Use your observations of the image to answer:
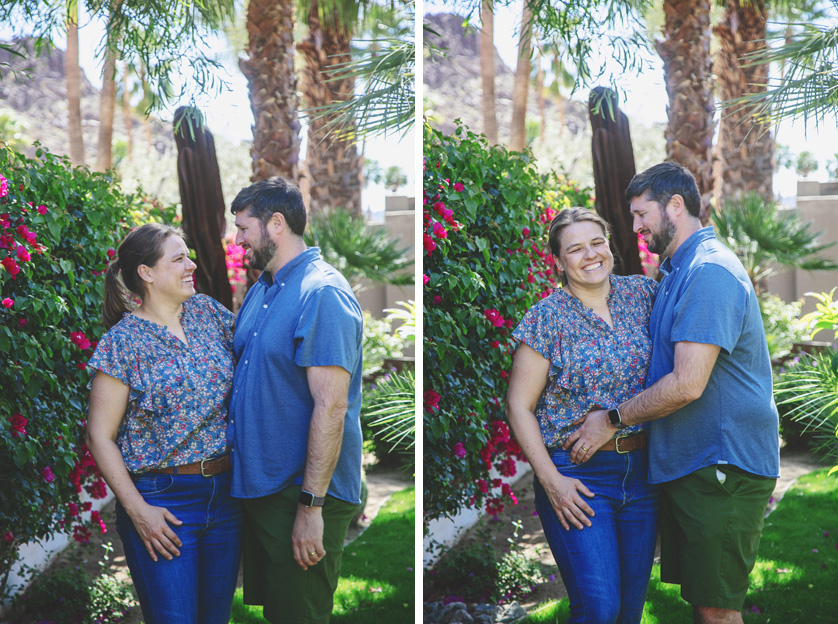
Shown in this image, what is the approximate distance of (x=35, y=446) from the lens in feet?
7.63

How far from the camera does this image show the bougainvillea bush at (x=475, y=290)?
97.2 inches

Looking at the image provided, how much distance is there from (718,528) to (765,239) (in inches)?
37.2

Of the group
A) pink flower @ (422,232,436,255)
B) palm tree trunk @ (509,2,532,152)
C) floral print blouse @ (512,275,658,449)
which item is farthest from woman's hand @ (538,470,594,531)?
palm tree trunk @ (509,2,532,152)

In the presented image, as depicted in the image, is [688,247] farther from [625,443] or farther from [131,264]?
[131,264]

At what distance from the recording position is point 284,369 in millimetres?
2049

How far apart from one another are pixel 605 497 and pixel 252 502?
1.02m

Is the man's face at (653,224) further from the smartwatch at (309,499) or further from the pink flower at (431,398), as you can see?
the smartwatch at (309,499)

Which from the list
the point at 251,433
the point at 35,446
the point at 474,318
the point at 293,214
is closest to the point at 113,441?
the point at 251,433

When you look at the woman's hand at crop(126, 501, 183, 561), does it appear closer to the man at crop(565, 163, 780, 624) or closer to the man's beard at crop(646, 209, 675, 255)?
the man at crop(565, 163, 780, 624)

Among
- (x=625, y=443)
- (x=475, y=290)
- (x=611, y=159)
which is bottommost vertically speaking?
(x=625, y=443)

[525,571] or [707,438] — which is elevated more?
[707,438]

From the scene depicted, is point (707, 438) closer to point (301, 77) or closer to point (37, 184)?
point (301, 77)

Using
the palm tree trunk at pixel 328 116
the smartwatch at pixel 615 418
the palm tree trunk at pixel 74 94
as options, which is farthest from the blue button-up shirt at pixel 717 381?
the palm tree trunk at pixel 74 94

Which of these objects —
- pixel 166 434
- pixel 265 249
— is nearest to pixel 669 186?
pixel 265 249
